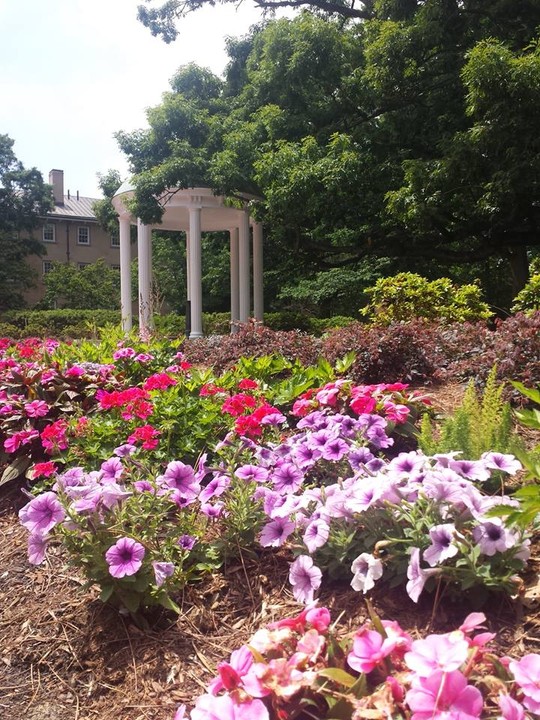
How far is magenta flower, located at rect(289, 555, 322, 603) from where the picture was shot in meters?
1.77

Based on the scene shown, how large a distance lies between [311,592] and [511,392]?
2.34 meters

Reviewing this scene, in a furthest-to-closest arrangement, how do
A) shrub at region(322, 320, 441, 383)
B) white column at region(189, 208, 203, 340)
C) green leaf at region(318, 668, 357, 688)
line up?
1. white column at region(189, 208, 203, 340)
2. shrub at region(322, 320, 441, 383)
3. green leaf at region(318, 668, 357, 688)

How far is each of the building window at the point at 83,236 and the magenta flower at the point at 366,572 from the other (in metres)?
41.4

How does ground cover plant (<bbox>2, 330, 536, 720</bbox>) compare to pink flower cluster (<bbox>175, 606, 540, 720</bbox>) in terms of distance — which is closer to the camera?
pink flower cluster (<bbox>175, 606, 540, 720</bbox>)

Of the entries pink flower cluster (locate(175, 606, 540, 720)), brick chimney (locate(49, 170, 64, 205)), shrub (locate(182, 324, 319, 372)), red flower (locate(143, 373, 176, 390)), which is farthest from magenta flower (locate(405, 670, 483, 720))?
brick chimney (locate(49, 170, 64, 205))

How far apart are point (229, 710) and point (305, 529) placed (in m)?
0.92

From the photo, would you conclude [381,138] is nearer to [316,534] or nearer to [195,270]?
[195,270]

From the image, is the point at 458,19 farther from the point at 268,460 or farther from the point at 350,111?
the point at 268,460

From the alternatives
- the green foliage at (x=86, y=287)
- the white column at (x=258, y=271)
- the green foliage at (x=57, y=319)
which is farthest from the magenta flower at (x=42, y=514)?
the green foliage at (x=86, y=287)

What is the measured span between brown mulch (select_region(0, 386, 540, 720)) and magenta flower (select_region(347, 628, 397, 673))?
0.44 m

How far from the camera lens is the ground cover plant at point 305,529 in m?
1.25

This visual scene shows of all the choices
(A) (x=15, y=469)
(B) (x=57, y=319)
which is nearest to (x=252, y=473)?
(A) (x=15, y=469)

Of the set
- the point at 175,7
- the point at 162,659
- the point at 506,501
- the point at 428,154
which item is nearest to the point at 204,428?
the point at 162,659

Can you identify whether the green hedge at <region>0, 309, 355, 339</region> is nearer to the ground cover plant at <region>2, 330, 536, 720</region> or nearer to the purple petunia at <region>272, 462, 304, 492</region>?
the ground cover plant at <region>2, 330, 536, 720</region>
